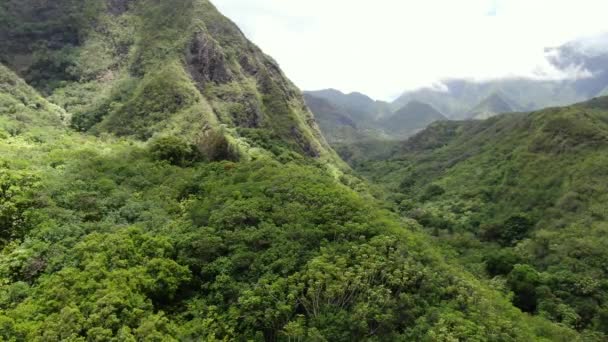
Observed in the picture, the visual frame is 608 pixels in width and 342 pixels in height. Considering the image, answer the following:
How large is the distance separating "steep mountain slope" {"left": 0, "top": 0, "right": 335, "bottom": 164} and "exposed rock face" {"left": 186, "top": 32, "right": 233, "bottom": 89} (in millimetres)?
331

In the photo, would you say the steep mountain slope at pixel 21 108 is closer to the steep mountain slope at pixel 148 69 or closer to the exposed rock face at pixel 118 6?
the steep mountain slope at pixel 148 69

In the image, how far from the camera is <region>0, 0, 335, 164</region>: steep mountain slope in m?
129

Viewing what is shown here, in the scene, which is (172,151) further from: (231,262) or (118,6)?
(118,6)

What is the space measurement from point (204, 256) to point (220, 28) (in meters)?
150

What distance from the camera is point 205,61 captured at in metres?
156

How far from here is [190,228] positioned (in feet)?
163

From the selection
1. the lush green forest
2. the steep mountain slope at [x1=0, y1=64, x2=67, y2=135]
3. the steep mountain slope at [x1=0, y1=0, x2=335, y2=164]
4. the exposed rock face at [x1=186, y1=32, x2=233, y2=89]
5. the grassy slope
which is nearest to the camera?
the grassy slope

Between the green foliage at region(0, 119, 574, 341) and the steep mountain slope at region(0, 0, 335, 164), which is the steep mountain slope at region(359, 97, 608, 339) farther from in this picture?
the steep mountain slope at region(0, 0, 335, 164)

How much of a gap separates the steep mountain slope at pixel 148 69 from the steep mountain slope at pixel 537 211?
53288 millimetres

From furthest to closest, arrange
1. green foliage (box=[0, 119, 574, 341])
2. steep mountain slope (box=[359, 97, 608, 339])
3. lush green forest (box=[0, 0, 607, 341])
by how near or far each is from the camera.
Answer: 1. steep mountain slope (box=[359, 97, 608, 339])
2. lush green forest (box=[0, 0, 607, 341])
3. green foliage (box=[0, 119, 574, 341])

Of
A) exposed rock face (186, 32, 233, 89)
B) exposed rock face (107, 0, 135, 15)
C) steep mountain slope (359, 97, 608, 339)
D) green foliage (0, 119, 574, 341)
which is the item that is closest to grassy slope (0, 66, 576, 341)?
green foliage (0, 119, 574, 341)

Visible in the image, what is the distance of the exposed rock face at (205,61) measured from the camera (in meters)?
153

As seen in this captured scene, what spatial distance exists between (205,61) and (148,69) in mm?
18219

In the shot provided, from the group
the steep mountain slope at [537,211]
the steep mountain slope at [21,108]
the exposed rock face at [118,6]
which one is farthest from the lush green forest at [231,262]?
the exposed rock face at [118,6]
